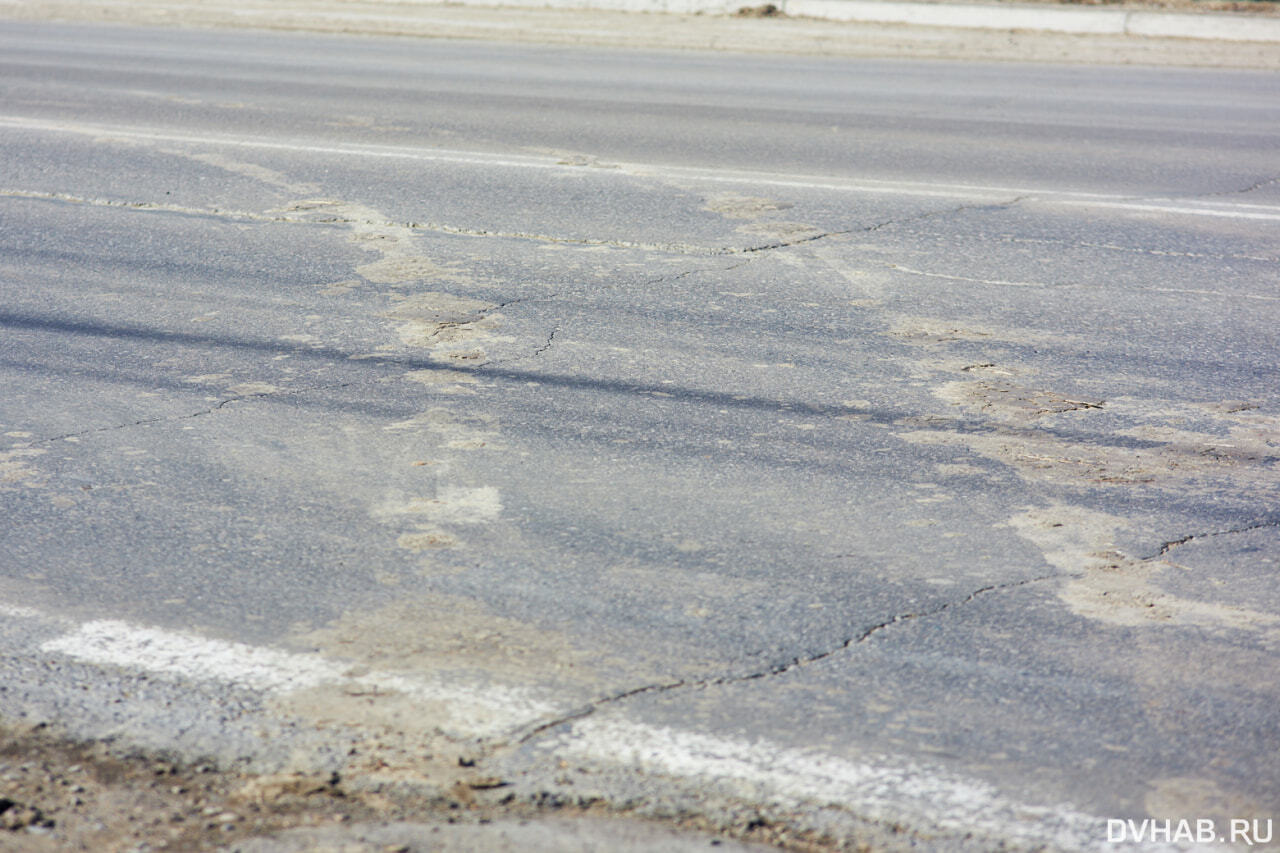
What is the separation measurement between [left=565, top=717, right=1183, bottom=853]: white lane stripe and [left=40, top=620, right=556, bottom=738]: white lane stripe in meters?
0.21

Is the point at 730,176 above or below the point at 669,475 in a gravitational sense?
above

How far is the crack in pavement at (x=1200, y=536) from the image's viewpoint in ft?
12.6

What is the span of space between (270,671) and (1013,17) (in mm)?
16092

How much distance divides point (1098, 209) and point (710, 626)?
564cm

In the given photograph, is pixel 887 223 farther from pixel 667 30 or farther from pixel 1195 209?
pixel 667 30

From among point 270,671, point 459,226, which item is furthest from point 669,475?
point 459,226

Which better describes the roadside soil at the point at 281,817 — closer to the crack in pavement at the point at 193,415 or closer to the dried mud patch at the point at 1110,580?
the dried mud patch at the point at 1110,580

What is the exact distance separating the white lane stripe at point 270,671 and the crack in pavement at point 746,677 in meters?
0.05

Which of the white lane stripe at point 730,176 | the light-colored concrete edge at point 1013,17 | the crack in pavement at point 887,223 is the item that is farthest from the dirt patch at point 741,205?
the light-colored concrete edge at point 1013,17

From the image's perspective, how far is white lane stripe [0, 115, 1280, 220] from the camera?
7863 millimetres

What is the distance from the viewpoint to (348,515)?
4031 mm

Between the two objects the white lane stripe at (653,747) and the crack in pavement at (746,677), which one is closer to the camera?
the white lane stripe at (653,747)

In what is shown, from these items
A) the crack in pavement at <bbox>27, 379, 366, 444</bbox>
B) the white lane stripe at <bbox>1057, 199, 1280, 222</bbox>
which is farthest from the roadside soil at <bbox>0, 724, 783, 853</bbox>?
the white lane stripe at <bbox>1057, 199, 1280, 222</bbox>

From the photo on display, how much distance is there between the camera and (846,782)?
2.74 meters
